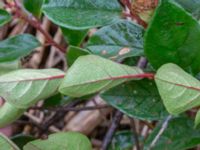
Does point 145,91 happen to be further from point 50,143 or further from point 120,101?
point 50,143

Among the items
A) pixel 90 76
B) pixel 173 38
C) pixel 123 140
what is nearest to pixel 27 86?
pixel 90 76

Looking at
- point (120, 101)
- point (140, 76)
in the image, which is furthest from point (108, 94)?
point (140, 76)

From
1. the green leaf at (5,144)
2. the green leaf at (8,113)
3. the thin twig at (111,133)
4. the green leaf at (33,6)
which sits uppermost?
the green leaf at (33,6)

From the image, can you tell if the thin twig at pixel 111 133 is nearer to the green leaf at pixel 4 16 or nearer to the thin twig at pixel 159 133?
the thin twig at pixel 159 133

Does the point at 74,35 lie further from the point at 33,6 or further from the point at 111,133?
the point at 111,133

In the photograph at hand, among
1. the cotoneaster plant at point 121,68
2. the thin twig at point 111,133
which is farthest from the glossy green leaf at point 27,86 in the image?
the thin twig at point 111,133

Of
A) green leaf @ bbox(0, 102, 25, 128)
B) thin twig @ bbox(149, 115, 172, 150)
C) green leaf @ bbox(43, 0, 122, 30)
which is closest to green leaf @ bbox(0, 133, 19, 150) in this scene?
green leaf @ bbox(0, 102, 25, 128)

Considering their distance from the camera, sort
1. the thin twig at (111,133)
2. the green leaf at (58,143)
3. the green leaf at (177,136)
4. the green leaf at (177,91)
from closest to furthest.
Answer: the green leaf at (177,91) < the green leaf at (58,143) < the green leaf at (177,136) < the thin twig at (111,133)
